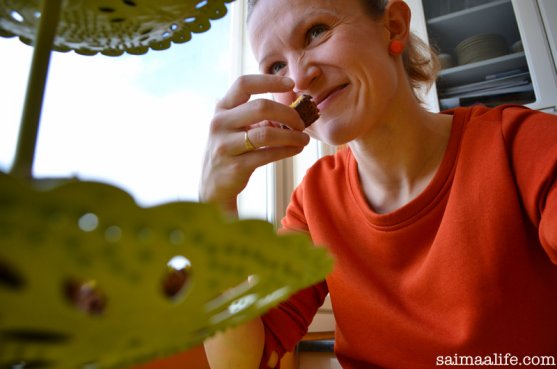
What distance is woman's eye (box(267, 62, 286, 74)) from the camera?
832 mm

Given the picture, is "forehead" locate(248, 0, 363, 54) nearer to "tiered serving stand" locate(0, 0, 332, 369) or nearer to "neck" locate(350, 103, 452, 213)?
"neck" locate(350, 103, 452, 213)

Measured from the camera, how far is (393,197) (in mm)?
866

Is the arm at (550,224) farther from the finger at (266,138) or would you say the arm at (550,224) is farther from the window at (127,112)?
the window at (127,112)

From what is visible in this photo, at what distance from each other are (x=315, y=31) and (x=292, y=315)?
1.98 feet

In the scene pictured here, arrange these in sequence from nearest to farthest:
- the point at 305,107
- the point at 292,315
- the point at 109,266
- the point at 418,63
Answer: the point at 109,266
the point at 305,107
the point at 292,315
the point at 418,63

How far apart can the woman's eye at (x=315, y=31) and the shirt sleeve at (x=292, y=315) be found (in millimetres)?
410

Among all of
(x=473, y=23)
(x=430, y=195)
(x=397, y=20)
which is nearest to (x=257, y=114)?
(x=430, y=195)

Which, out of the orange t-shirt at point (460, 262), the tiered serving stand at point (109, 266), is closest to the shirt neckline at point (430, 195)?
the orange t-shirt at point (460, 262)

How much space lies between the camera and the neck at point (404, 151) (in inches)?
32.6

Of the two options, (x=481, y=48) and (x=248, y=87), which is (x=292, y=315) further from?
(x=481, y=48)

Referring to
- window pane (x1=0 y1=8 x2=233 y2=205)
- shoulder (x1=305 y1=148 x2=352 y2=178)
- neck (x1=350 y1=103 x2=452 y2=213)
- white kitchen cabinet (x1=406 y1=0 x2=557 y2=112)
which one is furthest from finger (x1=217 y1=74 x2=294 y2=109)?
white kitchen cabinet (x1=406 y1=0 x2=557 y2=112)

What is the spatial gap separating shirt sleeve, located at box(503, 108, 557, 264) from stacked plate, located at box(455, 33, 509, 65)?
1.33 metres

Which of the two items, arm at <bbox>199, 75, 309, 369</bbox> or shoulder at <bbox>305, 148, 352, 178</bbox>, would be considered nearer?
arm at <bbox>199, 75, 309, 369</bbox>

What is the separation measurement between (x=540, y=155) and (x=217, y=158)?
52 centimetres
